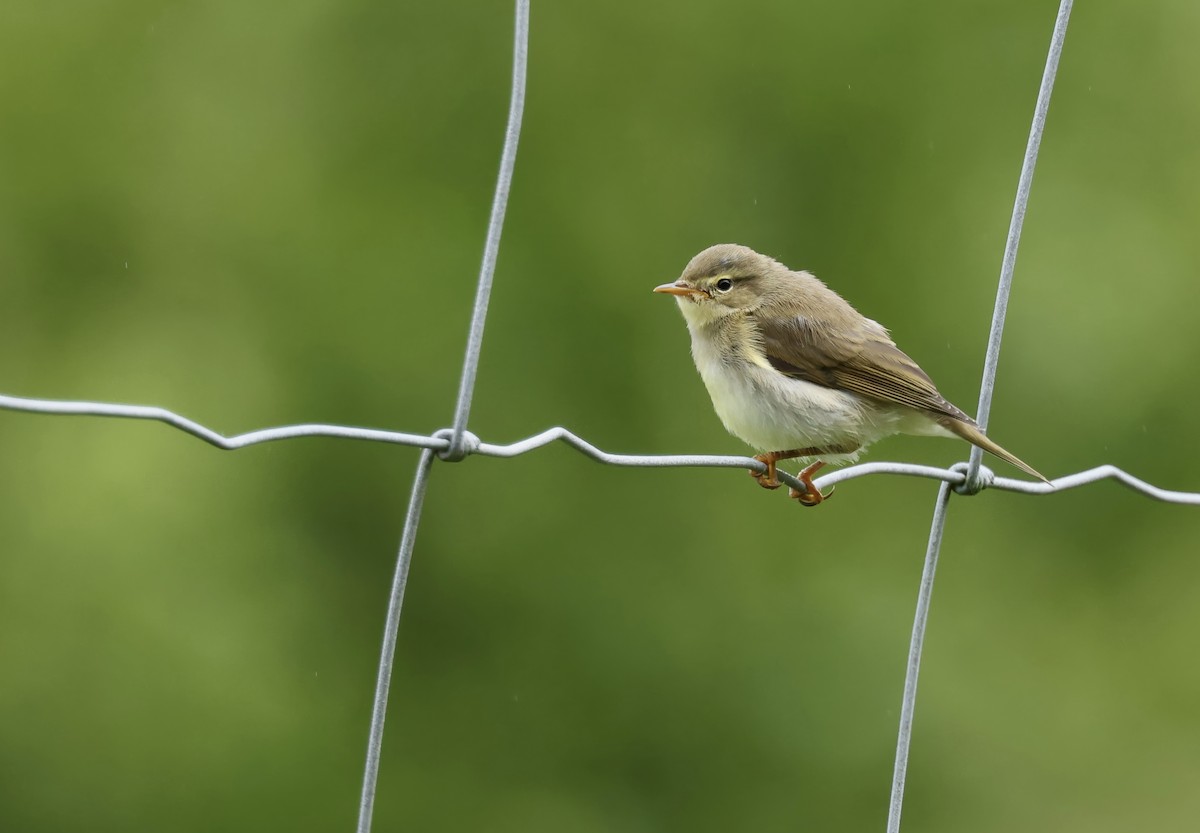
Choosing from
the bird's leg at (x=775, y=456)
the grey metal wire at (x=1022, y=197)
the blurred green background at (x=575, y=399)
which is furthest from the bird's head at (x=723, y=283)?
the blurred green background at (x=575, y=399)

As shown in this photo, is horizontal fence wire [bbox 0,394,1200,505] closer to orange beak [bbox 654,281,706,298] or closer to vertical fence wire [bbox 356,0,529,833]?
vertical fence wire [bbox 356,0,529,833]

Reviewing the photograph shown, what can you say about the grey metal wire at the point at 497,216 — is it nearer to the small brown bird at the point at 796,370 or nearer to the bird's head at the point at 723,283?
the small brown bird at the point at 796,370

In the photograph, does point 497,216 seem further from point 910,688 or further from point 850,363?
point 850,363

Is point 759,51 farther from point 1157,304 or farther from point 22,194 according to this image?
point 22,194

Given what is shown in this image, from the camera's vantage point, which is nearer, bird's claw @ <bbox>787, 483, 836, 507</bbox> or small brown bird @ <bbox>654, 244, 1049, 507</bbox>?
bird's claw @ <bbox>787, 483, 836, 507</bbox>

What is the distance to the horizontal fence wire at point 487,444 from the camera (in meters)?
2.00

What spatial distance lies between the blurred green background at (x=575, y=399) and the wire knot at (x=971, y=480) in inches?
203

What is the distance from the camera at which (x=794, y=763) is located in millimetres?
8945

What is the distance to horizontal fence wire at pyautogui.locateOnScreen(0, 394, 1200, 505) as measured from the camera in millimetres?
2000

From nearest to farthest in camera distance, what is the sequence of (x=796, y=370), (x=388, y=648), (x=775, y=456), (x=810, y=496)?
(x=388, y=648), (x=810, y=496), (x=775, y=456), (x=796, y=370)

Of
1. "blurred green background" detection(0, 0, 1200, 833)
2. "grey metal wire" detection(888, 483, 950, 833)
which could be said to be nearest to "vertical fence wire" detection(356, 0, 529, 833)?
"grey metal wire" detection(888, 483, 950, 833)

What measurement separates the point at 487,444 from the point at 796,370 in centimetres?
195

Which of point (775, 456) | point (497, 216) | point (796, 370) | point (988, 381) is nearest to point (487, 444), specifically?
point (497, 216)

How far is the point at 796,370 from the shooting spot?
4.32m
